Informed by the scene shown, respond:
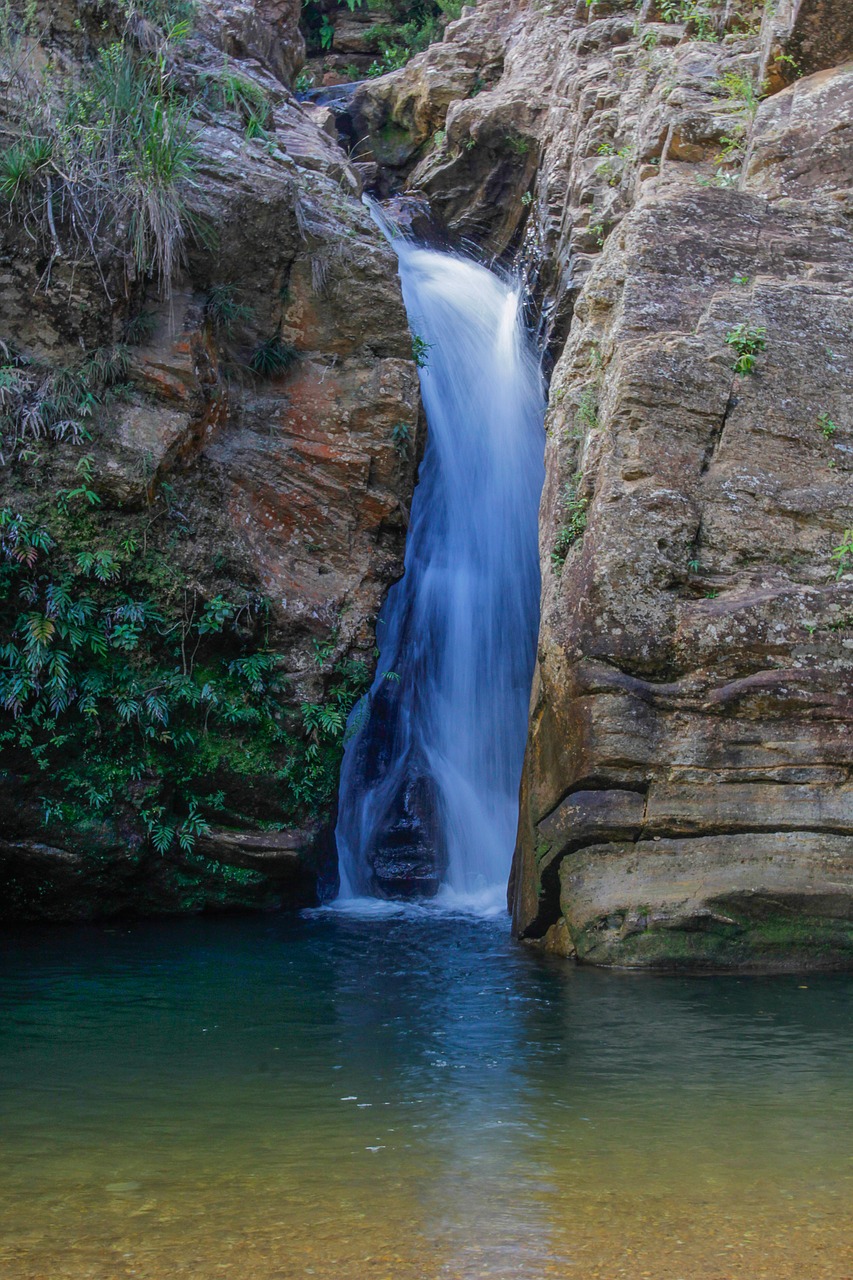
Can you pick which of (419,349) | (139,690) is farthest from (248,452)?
(419,349)

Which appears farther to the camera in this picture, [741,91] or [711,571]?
[741,91]

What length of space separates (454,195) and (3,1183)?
53.2 feet

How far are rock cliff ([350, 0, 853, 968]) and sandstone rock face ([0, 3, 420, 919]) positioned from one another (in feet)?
6.91

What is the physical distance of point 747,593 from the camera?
281 inches

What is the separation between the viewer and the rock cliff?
662 centimetres

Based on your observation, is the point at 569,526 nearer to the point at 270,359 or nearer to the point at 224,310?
the point at 270,359

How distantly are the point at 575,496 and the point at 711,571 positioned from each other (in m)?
1.35

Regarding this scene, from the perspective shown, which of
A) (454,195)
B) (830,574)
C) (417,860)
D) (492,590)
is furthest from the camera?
(454,195)

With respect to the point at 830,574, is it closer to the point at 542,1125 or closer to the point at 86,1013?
the point at 542,1125

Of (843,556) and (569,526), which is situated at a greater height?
(569,526)

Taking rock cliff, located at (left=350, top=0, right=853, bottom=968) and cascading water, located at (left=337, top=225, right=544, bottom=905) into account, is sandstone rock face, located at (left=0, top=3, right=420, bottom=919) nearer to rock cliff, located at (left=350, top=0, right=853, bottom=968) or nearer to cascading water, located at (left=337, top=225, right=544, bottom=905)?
cascading water, located at (left=337, top=225, right=544, bottom=905)

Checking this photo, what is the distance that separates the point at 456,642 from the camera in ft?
37.8

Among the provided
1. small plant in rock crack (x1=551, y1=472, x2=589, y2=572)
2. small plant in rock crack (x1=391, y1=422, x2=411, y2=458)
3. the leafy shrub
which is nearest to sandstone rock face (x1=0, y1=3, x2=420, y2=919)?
small plant in rock crack (x1=391, y1=422, x2=411, y2=458)

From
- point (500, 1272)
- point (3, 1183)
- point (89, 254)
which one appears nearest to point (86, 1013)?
point (3, 1183)
